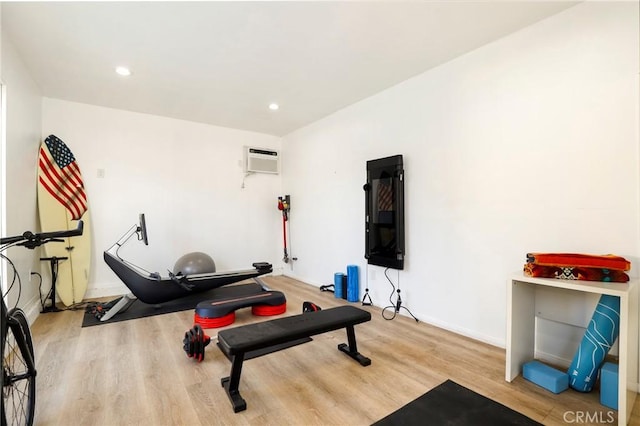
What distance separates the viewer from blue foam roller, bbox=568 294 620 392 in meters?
1.84

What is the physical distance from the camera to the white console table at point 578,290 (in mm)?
1599

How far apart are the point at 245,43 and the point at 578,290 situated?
325 centimetres

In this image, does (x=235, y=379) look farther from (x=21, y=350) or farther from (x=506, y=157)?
(x=506, y=157)

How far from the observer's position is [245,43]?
2.70 metres

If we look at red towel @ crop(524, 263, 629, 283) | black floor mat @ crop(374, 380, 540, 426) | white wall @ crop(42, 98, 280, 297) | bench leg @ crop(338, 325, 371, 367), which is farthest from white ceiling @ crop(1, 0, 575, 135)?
black floor mat @ crop(374, 380, 540, 426)

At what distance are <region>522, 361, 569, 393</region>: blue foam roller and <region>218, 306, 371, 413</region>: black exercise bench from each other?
3.63 ft

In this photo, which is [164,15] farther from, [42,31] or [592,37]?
[592,37]

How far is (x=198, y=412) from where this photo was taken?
1.77 meters

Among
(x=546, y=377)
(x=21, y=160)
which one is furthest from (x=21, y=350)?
(x=546, y=377)

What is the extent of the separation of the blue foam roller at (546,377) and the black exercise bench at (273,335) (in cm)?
111

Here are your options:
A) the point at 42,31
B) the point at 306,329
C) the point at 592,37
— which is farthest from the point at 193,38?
the point at 592,37

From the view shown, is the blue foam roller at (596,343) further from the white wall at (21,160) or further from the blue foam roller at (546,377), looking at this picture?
the white wall at (21,160)

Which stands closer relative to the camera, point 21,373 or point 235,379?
point 21,373

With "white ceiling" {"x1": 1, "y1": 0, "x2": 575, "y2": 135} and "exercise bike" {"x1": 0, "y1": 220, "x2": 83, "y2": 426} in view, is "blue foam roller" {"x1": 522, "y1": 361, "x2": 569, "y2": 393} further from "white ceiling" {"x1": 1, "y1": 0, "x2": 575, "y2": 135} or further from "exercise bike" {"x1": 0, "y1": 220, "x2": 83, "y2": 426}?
"exercise bike" {"x1": 0, "y1": 220, "x2": 83, "y2": 426}
